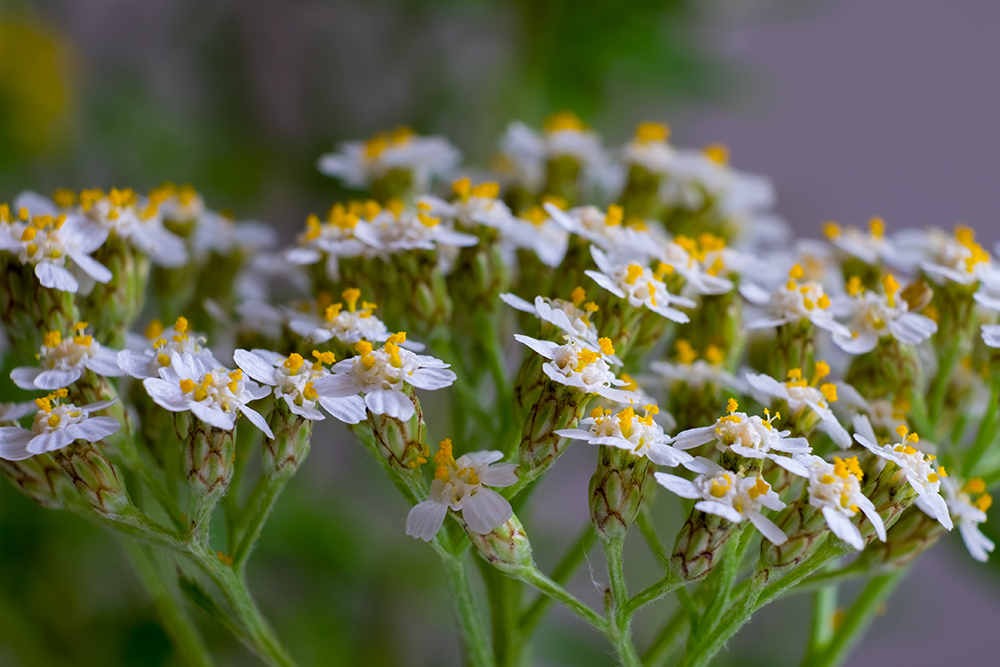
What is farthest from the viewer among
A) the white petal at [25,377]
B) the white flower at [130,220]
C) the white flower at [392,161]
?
the white flower at [392,161]

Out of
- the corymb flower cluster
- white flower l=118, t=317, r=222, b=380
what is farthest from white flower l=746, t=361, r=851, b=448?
white flower l=118, t=317, r=222, b=380

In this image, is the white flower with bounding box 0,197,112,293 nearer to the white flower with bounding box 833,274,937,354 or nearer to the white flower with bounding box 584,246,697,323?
the white flower with bounding box 584,246,697,323

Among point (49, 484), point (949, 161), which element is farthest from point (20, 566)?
point (949, 161)

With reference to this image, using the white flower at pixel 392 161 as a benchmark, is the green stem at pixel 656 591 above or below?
below

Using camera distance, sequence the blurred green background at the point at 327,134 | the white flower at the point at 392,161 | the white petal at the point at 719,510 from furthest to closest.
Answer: the blurred green background at the point at 327,134 → the white flower at the point at 392,161 → the white petal at the point at 719,510

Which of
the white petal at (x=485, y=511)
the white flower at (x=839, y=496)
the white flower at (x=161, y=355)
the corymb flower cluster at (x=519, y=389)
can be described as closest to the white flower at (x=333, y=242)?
the corymb flower cluster at (x=519, y=389)

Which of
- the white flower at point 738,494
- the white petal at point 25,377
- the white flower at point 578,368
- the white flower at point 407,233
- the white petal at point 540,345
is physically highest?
the white flower at point 407,233

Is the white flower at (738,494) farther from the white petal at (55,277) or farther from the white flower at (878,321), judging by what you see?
the white petal at (55,277)
